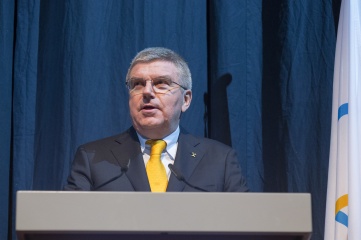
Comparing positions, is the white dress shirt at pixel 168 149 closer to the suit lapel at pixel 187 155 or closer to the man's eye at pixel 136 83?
the suit lapel at pixel 187 155

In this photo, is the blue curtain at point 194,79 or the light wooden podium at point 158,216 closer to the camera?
the light wooden podium at point 158,216

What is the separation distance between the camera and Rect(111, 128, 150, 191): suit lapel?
6.57ft

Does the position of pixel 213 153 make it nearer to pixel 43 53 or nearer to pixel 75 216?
pixel 43 53

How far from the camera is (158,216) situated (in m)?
0.98

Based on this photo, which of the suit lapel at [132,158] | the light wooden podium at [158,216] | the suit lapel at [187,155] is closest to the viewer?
the light wooden podium at [158,216]

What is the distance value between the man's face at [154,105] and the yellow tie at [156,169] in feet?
0.22

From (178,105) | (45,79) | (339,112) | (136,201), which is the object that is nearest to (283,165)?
(339,112)

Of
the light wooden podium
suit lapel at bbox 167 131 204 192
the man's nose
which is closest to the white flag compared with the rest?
suit lapel at bbox 167 131 204 192

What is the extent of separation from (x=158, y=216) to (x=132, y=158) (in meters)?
1.12

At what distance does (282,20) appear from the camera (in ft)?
8.98

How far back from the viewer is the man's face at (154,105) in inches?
85.0

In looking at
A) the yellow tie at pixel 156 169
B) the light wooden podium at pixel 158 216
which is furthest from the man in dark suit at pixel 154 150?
the light wooden podium at pixel 158 216

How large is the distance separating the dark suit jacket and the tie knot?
52mm

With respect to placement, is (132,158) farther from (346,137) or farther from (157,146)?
(346,137)
